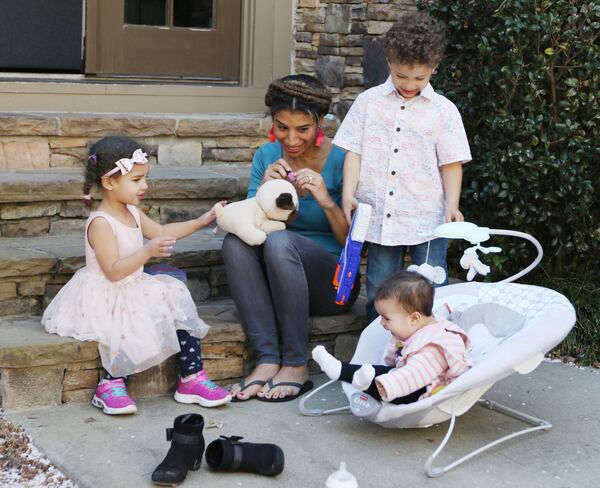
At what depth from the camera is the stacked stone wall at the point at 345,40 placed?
5.02 metres

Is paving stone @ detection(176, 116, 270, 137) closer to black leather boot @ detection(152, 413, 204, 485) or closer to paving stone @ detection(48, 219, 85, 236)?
paving stone @ detection(48, 219, 85, 236)

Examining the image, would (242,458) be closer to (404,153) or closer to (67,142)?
(404,153)

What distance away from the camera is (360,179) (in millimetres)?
3875

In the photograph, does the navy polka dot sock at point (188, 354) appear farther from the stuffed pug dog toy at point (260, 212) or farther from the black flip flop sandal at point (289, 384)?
the stuffed pug dog toy at point (260, 212)

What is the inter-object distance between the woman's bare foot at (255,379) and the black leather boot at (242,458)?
2.11 feet

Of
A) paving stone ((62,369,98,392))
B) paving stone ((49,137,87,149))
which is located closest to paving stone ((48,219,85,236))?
paving stone ((49,137,87,149))

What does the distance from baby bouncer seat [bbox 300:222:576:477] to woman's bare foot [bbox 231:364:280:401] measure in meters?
0.18

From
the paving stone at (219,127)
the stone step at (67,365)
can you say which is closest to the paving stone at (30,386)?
the stone step at (67,365)

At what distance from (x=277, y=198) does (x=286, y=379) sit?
694mm

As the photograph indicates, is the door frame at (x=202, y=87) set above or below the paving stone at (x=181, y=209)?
above

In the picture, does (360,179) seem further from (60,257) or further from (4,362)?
(4,362)

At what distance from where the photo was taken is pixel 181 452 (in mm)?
2975

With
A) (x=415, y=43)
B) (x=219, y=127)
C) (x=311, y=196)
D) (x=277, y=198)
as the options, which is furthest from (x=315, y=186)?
(x=219, y=127)

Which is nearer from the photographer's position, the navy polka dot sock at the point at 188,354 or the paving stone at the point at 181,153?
the navy polka dot sock at the point at 188,354
